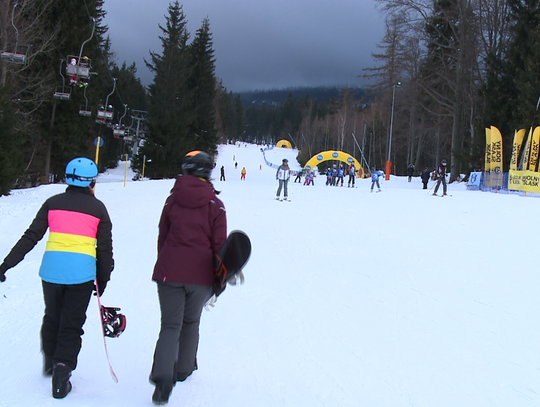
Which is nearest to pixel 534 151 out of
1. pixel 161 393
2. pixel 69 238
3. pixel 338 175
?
pixel 338 175

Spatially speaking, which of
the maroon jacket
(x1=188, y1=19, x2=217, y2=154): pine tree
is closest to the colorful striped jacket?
the maroon jacket

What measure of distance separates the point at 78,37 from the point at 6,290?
90.5 ft

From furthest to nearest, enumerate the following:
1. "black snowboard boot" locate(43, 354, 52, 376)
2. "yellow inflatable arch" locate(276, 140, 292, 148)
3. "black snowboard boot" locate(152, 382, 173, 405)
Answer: "yellow inflatable arch" locate(276, 140, 292, 148)
"black snowboard boot" locate(43, 354, 52, 376)
"black snowboard boot" locate(152, 382, 173, 405)

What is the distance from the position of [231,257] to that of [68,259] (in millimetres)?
1220

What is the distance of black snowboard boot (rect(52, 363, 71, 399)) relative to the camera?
10.5 feet

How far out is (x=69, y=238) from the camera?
3.28m

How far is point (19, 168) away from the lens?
18266 millimetres

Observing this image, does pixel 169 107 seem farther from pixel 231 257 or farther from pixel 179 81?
pixel 231 257

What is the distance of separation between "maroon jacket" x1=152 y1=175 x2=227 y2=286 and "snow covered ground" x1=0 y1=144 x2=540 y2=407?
0.96 m

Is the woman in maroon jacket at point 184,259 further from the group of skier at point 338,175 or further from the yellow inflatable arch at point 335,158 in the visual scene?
the yellow inflatable arch at point 335,158

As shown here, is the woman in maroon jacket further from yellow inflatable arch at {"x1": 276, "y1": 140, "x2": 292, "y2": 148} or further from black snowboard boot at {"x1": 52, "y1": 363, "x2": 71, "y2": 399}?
yellow inflatable arch at {"x1": 276, "y1": 140, "x2": 292, "y2": 148}

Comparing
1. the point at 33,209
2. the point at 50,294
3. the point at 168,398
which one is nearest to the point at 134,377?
the point at 168,398

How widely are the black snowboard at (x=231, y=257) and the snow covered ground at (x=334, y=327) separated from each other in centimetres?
97

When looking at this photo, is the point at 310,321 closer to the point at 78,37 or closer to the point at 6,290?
the point at 6,290
